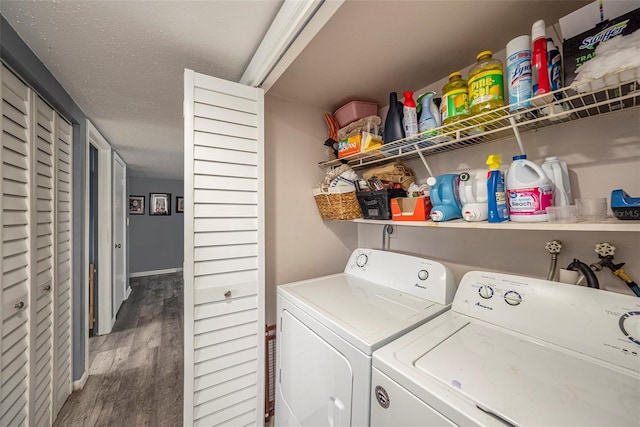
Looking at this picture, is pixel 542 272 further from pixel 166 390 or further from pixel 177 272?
pixel 177 272

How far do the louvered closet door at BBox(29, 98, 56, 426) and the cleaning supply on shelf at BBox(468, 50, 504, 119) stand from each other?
7.59 feet

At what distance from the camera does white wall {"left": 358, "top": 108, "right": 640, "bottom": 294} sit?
889 millimetres

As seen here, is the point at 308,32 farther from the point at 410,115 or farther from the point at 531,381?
the point at 531,381

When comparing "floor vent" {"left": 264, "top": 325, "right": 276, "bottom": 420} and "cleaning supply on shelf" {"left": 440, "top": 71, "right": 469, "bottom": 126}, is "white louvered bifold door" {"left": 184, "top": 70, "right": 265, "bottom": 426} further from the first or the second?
"cleaning supply on shelf" {"left": 440, "top": 71, "right": 469, "bottom": 126}

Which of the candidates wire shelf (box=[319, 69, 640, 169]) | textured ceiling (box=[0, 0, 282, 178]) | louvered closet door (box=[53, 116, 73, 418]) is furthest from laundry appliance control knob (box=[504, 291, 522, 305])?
louvered closet door (box=[53, 116, 73, 418])

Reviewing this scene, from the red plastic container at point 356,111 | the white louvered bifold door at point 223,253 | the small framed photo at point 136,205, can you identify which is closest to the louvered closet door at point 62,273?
the white louvered bifold door at point 223,253

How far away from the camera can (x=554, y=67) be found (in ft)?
2.84

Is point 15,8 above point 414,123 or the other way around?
above

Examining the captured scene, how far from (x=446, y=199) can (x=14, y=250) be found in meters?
2.20

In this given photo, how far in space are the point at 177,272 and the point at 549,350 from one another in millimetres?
6490

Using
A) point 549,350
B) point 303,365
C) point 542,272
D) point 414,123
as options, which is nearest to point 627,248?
point 542,272

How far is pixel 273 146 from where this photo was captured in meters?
1.69

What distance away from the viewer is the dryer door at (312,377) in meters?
0.92

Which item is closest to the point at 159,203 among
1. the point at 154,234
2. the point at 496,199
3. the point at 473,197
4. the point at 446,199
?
the point at 154,234
